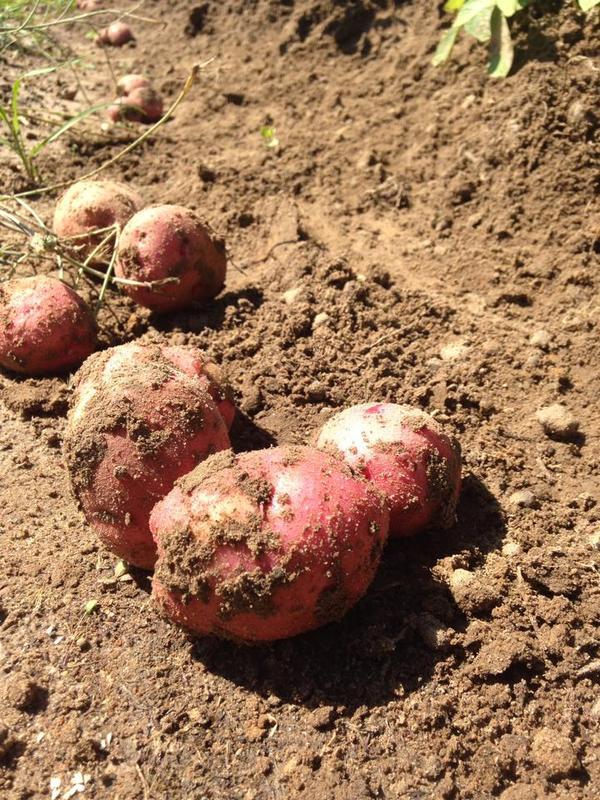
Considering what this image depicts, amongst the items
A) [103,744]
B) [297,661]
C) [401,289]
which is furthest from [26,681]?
[401,289]

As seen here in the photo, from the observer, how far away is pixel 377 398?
108 inches

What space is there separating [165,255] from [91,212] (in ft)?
1.69

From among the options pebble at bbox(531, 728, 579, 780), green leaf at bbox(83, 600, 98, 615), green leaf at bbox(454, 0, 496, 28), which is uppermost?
green leaf at bbox(454, 0, 496, 28)

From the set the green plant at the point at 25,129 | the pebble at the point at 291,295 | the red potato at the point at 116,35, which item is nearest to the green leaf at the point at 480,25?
the pebble at the point at 291,295

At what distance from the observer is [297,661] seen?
1907 mm

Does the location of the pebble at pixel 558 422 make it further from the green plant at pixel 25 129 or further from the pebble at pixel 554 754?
the green plant at pixel 25 129

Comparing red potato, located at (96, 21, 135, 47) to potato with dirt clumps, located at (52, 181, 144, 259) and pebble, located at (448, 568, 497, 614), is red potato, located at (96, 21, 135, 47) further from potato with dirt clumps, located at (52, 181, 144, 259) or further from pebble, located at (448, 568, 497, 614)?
pebble, located at (448, 568, 497, 614)

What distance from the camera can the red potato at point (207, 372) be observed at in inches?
91.0

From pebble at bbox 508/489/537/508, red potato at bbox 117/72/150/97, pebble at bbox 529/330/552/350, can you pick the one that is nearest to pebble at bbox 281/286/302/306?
pebble at bbox 529/330/552/350

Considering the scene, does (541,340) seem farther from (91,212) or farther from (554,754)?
(91,212)

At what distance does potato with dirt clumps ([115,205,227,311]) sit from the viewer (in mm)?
2982

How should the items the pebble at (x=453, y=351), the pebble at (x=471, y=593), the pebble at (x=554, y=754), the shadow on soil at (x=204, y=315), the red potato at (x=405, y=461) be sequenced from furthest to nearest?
the shadow on soil at (x=204, y=315) → the pebble at (x=453, y=351) → the red potato at (x=405, y=461) → the pebble at (x=471, y=593) → the pebble at (x=554, y=754)

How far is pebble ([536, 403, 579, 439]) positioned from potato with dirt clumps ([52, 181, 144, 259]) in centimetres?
192

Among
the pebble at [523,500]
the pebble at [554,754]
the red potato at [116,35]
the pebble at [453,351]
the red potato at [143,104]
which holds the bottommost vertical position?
the red potato at [116,35]
